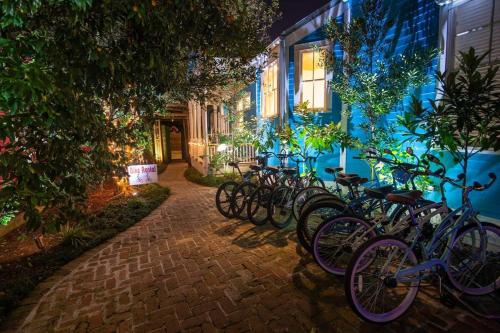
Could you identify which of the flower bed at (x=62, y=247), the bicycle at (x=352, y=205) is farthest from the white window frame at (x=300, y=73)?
the flower bed at (x=62, y=247)

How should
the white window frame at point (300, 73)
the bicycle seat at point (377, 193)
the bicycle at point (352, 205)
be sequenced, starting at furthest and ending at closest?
the white window frame at point (300, 73)
the bicycle at point (352, 205)
the bicycle seat at point (377, 193)

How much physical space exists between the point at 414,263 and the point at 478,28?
4.33 meters

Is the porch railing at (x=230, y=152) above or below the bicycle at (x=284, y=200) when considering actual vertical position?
above

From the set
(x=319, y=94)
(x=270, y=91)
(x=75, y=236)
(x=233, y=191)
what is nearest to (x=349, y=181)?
(x=233, y=191)

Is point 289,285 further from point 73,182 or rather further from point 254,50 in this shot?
point 254,50

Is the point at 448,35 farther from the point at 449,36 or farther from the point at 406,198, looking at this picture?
the point at 406,198

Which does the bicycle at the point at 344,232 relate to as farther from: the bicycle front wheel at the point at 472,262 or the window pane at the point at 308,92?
the window pane at the point at 308,92

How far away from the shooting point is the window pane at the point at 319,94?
801 cm

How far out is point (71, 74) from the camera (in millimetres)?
2174

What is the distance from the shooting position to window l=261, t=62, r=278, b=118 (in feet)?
32.8

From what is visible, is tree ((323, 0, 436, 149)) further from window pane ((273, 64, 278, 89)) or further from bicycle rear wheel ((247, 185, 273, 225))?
window pane ((273, 64, 278, 89))

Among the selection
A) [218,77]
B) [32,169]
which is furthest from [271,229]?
[32,169]

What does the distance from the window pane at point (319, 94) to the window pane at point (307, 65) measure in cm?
36

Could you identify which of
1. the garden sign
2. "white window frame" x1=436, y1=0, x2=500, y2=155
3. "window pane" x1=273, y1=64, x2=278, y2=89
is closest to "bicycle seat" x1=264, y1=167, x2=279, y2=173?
the garden sign
